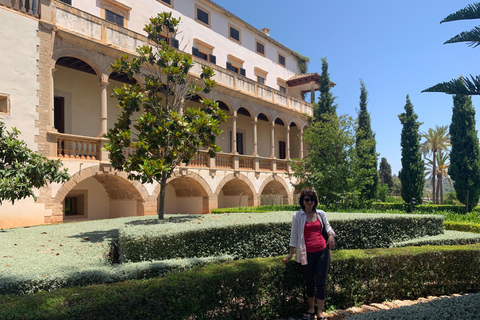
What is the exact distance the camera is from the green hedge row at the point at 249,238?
5.40 meters

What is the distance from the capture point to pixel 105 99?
14469 mm

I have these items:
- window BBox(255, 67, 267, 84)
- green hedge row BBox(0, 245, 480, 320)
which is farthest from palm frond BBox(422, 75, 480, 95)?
window BBox(255, 67, 267, 84)

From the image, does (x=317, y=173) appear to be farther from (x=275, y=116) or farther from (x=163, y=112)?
(x=275, y=116)

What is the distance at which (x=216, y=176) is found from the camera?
744 inches

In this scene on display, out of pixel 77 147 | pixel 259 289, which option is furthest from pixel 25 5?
pixel 259 289

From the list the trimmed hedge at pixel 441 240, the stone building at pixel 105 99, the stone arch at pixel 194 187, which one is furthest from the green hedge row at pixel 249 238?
the stone arch at pixel 194 187

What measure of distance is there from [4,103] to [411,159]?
2527 centimetres

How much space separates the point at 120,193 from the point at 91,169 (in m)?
3.35

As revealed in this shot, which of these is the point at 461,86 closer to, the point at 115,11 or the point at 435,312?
the point at 435,312

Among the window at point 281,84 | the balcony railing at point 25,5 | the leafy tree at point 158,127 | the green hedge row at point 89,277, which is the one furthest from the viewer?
the window at point 281,84

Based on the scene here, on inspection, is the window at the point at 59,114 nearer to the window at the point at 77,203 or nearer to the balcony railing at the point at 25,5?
the window at the point at 77,203

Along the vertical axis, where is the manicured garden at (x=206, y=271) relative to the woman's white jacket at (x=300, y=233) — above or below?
below

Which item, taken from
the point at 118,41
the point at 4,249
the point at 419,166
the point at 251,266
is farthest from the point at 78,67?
the point at 419,166

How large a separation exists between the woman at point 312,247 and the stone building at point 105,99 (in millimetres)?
10354
